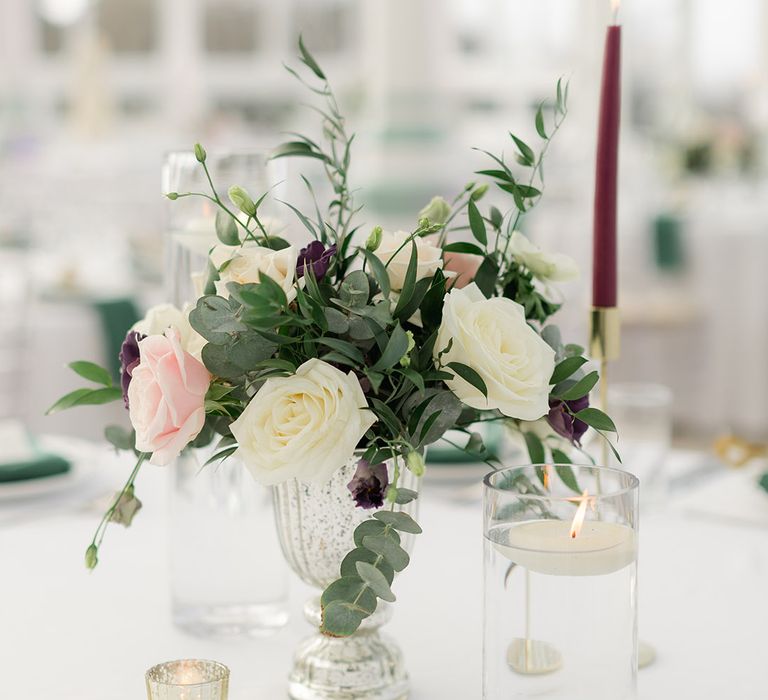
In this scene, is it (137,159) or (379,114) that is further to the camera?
(137,159)

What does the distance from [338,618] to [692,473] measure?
0.87 metres

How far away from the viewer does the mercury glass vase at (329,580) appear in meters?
0.74

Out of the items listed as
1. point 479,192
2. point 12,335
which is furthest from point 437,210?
point 12,335

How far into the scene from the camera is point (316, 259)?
68 centimetres

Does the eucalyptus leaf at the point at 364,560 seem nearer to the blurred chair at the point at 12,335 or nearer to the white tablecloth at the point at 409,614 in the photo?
the white tablecloth at the point at 409,614

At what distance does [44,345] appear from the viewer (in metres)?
2.45

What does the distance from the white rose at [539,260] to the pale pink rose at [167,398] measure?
0.24m

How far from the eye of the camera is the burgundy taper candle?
2.73 feet

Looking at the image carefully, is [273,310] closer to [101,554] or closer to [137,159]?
[101,554]

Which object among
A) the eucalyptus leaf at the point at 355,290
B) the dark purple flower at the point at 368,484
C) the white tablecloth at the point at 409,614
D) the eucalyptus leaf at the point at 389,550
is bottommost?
→ the white tablecloth at the point at 409,614

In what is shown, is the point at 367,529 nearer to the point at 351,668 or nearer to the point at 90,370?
the point at 351,668

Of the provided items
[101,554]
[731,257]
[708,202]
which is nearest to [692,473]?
[101,554]

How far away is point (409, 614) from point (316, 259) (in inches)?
15.8

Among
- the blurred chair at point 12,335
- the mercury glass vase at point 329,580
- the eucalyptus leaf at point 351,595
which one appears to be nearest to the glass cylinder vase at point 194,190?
the mercury glass vase at point 329,580
